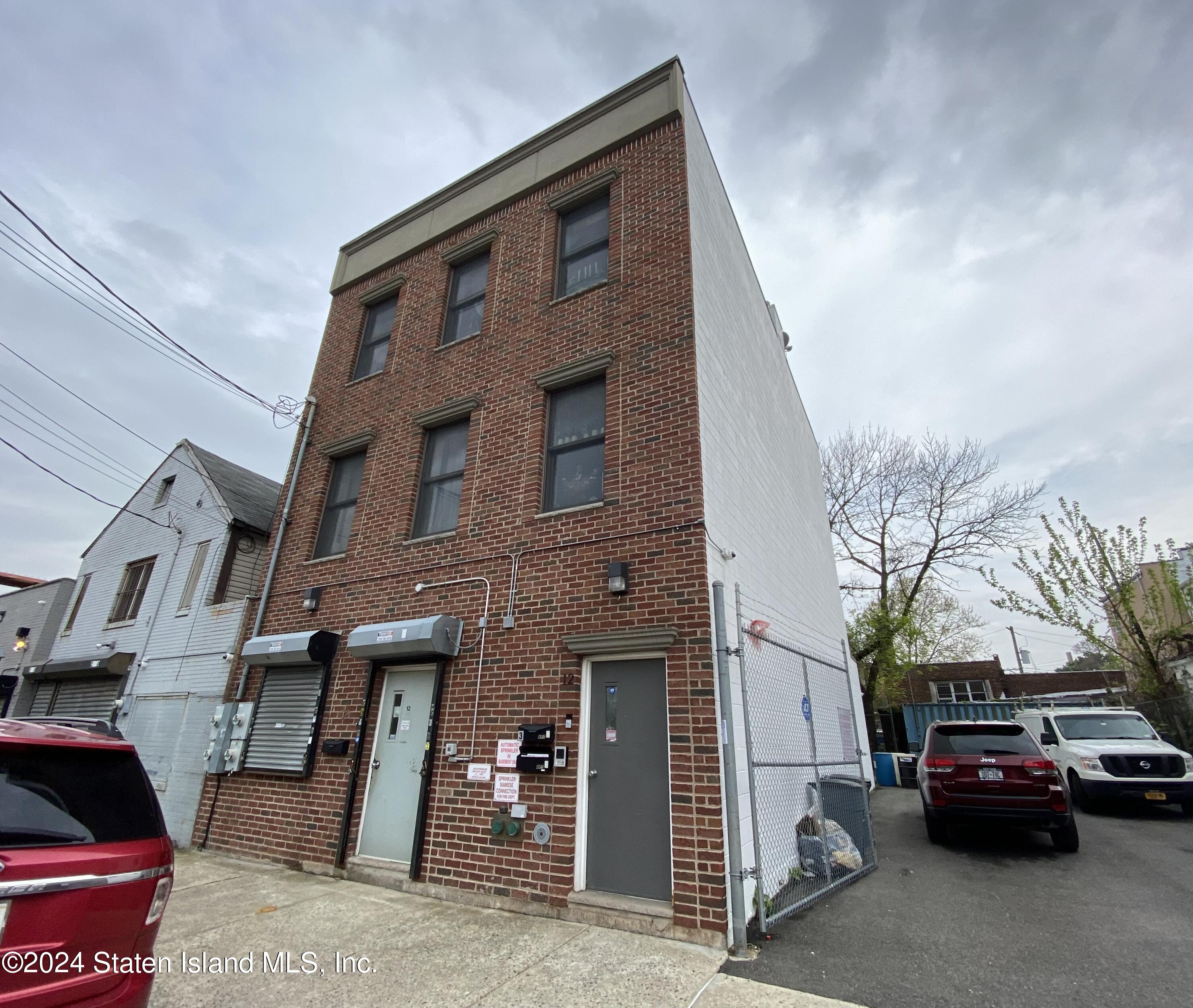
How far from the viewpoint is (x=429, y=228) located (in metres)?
10.4

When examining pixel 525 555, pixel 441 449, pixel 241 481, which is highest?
pixel 241 481

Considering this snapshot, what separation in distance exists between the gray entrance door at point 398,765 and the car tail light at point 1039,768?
22.6 feet

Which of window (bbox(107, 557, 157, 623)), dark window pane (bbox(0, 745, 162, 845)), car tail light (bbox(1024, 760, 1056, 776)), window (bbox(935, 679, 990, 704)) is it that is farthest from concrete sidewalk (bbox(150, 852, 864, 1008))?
window (bbox(935, 679, 990, 704))

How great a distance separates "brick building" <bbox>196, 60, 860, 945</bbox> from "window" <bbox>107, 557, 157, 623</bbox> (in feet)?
16.8

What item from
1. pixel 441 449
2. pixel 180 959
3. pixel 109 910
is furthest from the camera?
pixel 441 449

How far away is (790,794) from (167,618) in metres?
11.1

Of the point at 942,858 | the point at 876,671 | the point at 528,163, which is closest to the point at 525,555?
the point at 942,858

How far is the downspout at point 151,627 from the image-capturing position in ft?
34.5

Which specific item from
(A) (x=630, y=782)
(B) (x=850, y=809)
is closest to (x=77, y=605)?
(A) (x=630, y=782)

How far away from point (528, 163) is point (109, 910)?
33.5 feet

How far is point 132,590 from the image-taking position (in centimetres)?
1226

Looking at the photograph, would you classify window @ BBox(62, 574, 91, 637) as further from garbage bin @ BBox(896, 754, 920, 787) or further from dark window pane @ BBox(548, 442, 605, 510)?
garbage bin @ BBox(896, 754, 920, 787)

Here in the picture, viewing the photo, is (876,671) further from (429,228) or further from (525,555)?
(429,228)

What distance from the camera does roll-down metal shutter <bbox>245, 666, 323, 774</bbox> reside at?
732 cm
